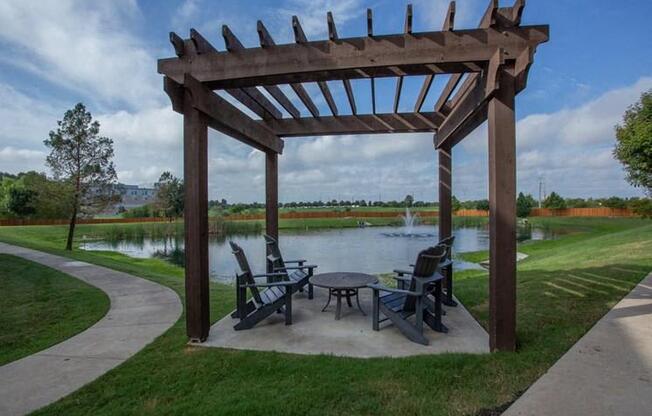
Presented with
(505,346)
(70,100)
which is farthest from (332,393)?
(70,100)

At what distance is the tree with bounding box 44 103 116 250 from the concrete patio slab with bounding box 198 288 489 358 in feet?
41.6

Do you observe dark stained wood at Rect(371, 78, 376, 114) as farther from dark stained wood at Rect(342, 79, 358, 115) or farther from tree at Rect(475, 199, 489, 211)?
tree at Rect(475, 199, 489, 211)

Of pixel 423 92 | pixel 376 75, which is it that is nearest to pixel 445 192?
pixel 423 92

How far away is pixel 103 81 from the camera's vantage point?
8.43m

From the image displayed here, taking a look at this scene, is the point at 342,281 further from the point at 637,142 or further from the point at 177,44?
the point at 637,142

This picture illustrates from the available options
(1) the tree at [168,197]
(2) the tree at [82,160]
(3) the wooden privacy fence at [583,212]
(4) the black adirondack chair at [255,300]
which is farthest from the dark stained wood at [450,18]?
(3) the wooden privacy fence at [583,212]

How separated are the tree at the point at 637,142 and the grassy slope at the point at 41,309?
14.1 m

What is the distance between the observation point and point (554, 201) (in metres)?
41.6

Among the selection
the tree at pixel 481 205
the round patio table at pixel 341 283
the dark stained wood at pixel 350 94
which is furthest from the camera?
the tree at pixel 481 205

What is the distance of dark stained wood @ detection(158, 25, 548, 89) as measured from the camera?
297 centimetres

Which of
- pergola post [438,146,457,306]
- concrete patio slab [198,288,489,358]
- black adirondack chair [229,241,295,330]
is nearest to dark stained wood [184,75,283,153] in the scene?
black adirondack chair [229,241,295,330]

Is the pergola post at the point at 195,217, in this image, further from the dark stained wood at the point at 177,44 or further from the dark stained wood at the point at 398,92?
the dark stained wood at the point at 398,92

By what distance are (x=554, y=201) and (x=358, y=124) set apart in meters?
45.1

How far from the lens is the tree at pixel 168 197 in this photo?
3484 cm
